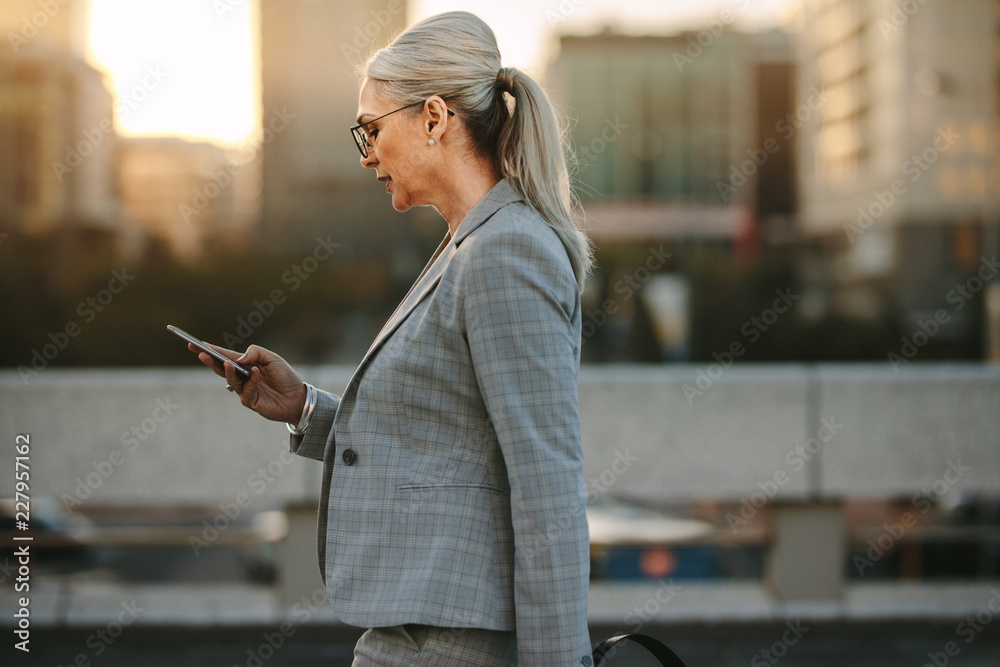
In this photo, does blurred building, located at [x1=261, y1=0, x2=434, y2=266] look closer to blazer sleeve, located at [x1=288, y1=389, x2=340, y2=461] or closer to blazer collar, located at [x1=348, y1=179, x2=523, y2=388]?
blazer sleeve, located at [x1=288, y1=389, x2=340, y2=461]

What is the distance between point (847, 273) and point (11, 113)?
53.7 ft

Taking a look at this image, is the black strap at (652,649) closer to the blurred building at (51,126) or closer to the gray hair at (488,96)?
the gray hair at (488,96)

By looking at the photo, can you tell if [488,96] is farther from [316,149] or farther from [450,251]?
[316,149]

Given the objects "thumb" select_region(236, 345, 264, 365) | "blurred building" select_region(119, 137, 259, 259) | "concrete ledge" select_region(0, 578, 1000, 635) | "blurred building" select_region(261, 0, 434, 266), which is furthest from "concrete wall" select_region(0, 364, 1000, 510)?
"blurred building" select_region(261, 0, 434, 266)

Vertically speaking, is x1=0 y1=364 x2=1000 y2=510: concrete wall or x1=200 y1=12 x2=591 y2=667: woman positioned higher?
x1=200 y1=12 x2=591 y2=667: woman

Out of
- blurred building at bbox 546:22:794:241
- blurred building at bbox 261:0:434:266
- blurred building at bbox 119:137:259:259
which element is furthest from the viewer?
blurred building at bbox 546:22:794:241

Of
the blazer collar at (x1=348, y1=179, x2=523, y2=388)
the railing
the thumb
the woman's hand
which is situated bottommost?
the railing

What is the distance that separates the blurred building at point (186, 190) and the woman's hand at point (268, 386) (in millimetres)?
13262

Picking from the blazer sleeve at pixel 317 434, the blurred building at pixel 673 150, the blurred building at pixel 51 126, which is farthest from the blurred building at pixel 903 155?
the blurred building at pixel 51 126

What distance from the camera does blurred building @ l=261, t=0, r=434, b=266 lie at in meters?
17.0

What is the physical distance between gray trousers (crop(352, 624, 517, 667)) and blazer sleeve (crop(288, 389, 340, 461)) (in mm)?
494

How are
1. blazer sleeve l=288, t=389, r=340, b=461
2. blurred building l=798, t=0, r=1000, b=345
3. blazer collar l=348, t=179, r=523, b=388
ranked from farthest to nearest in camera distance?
1. blurred building l=798, t=0, r=1000, b=345
2. blazer sleeve l=288, t=389, r=340, b=461
3. blazer collar l=348, t=179, r=523, b=388

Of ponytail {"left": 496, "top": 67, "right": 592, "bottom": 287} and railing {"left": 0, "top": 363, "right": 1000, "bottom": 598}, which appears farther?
railing {"left": 0, "top": 363, "right": 1000, "bottom": 598}

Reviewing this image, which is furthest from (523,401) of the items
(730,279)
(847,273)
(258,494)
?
(847,273)
